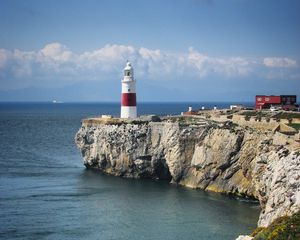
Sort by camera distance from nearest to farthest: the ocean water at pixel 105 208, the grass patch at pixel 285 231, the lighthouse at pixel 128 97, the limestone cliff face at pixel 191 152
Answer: the grass patch at pixel 285 231
the ocean water at pixel 105 208
the limestone cliff face at pixel 191 152
the lighthouse at pixel 128 97

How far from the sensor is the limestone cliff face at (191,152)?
5484cm

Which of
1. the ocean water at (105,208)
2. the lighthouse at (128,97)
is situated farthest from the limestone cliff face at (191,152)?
the lighthouse at (128,97)

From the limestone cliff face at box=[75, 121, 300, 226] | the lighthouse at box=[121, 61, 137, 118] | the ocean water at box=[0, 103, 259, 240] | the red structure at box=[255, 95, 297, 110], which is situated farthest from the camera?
the red structure at box=[255, 95, 297, 110]

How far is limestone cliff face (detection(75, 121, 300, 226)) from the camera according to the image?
5484 cm

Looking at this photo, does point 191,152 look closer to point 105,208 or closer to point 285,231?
point 105,208

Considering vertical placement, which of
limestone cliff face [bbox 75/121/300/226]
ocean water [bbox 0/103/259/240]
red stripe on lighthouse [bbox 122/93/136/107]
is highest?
red stripe on lighthouse [bbox 122/93/136/107]

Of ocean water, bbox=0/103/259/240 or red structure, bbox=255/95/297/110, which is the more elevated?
red structure, bbox=255/95/297/110

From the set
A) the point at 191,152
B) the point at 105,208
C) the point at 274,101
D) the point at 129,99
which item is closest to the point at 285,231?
the point at 105,208

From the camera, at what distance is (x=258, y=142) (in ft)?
198

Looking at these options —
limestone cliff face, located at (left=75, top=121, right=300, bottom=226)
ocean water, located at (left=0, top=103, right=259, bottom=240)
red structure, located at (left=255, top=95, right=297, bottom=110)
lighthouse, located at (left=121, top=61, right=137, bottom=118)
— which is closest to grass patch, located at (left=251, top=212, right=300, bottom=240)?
limestone cliff face, located at (left=75, top=121, right=300, bottom=226)

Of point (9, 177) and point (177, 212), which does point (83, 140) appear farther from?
point (177, 212)

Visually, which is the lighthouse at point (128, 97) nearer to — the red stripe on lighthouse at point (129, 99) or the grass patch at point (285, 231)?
the red stripe on lighthouse at point (129, 99)

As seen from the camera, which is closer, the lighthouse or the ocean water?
the ocean water

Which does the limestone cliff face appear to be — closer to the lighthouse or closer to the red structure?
the lighthouse
